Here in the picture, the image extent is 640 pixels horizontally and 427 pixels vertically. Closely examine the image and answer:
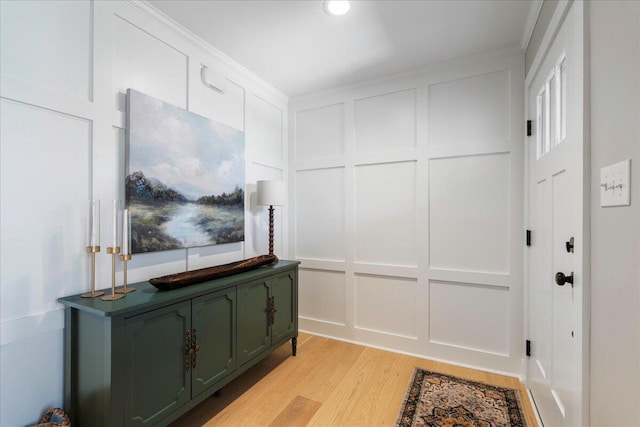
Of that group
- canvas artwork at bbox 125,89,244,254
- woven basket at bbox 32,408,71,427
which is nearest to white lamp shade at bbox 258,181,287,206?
canvas artwork at bbox 125,89,244,254

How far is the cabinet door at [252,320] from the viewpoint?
6.68 ft

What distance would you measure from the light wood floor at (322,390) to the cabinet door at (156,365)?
37cm

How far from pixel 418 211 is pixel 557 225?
1.17m

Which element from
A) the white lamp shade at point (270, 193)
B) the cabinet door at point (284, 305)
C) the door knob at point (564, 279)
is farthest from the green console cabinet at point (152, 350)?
the door knob at point (564, 279)

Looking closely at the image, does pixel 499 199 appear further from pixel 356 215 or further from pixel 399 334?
pixel 399 334

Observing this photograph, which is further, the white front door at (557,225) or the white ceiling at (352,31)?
the white ceiling at (352,31)

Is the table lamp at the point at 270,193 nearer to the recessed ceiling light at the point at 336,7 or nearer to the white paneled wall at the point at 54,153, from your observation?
the white paneled wall at the point at 54,153

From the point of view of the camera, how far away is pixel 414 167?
2.68 m

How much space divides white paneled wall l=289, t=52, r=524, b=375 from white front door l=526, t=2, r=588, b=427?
0.76ft

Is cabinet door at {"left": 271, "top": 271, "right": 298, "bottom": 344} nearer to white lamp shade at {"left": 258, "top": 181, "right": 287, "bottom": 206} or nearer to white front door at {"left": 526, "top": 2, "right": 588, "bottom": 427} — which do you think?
white lamp shade at {"left": 258, "top": 181, "right": 287, "bottom": 206}

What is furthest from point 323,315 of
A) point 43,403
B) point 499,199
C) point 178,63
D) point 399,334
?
point 178,63

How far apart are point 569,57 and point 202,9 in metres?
2.05

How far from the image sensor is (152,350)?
4.84 feet

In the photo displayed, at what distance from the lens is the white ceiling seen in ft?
6.10
